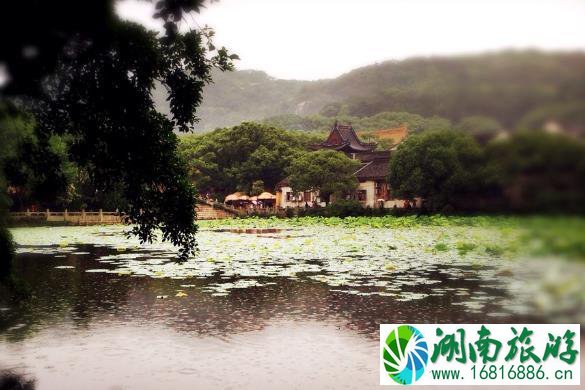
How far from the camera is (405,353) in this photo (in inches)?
196

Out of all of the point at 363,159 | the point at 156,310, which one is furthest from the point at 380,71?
the point at 156,310

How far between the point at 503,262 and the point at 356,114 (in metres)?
107

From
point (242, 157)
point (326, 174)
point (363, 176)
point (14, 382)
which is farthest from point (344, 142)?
point (14, 382)

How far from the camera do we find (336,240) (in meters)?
20.4

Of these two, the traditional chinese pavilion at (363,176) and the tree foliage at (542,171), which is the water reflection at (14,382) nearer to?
the tree foliage at (542,171)

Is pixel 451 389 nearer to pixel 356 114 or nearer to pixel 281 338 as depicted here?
pixel 281 338

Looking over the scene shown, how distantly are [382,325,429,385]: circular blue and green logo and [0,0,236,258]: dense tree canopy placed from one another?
2654 mm

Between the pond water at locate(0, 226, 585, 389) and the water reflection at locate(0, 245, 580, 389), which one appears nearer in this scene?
the pond water at locate(0, 226, 585, 389)

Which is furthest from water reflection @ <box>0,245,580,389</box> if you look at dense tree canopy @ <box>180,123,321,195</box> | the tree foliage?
dense tree canopy @ <box>180,123,321,195</box>

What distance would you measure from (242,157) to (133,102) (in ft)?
151

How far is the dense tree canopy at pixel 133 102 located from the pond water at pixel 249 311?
1397mm

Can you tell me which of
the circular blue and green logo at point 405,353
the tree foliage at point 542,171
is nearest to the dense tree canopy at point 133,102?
the circular blue and green logo at point 405,353

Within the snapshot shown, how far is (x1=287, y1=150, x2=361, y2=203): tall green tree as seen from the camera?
41.6m

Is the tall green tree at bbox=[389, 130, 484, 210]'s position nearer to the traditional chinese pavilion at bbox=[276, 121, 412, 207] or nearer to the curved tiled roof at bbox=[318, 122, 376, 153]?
the traditional chinese pavilion at bbox=[276, 121, 412, 207]
